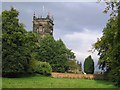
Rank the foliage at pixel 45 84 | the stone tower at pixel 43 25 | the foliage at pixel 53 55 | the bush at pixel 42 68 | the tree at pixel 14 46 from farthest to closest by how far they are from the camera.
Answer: the stone tower at pixel 43 25 → the foliage at pixel 53 55 → the bush at pixel 42 68 → the tree at pixel 14 46 → the foliage at pixel 45 84

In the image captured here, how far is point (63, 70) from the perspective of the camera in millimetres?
62031

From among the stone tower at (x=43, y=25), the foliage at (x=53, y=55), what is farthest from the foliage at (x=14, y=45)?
the stone tower at (x=43, y=25)

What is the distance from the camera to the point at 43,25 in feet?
308

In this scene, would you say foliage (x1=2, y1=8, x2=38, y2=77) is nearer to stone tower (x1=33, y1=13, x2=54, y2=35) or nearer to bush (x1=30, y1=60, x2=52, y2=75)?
bush (x1=30, y1=60, x2=52, y2=75)

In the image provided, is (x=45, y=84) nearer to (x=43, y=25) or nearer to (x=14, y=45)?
(x=14, y=45)

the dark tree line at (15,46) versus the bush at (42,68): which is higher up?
the dark tree line at (15,46)

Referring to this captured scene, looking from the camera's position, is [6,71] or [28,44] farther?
[28,44]

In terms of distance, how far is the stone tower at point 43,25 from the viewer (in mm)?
93062

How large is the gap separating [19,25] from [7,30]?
2.17 m

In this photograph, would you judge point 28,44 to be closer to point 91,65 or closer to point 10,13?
point 10,13

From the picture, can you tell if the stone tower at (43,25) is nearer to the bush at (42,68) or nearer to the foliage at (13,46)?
the bush at (42,68)

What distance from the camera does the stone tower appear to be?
305 ft

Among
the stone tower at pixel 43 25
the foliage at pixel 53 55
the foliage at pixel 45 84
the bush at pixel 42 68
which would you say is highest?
the stone tower at pixel 43 25

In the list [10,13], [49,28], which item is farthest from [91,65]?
[49,28]
